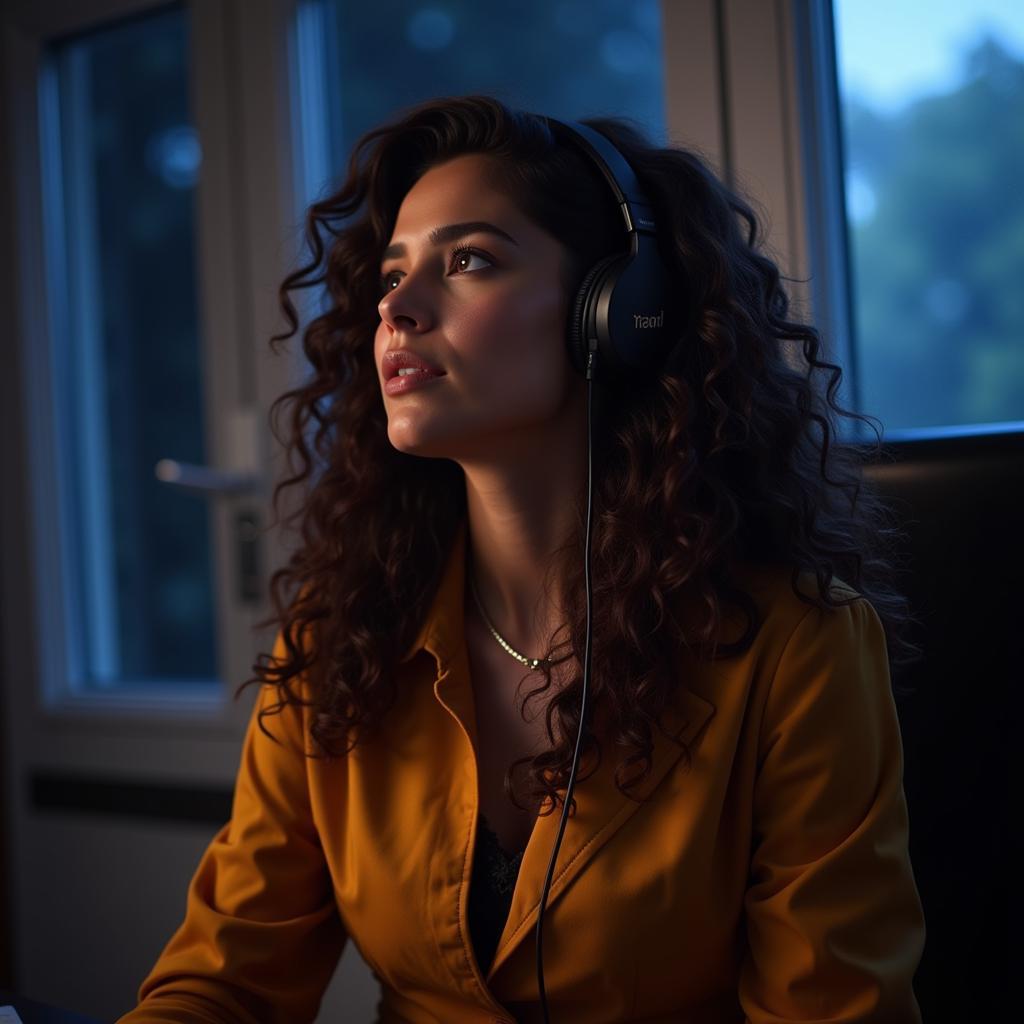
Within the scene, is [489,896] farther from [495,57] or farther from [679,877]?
[495,57]

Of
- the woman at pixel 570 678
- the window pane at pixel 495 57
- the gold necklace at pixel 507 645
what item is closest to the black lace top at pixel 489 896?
the woman at pixel 570 678

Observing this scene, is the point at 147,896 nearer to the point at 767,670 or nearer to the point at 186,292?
the point at 186,292

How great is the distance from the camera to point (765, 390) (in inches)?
43.0

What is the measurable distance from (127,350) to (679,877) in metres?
1.78

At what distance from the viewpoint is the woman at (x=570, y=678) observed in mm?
955

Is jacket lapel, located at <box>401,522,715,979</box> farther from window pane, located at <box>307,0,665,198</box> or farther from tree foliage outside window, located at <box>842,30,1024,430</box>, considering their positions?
window pane, located at <box>307,0,665,198</box>

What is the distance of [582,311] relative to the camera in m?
1.03

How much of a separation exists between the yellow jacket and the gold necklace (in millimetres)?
64

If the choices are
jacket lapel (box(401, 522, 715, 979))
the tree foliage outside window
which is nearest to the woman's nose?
jacket lapel (box(401, 522, 715, 979))

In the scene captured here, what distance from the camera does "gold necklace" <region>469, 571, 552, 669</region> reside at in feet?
3.65

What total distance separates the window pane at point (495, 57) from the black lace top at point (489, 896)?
3.37 ft

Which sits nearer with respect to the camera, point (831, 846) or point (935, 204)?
point (831, 846)

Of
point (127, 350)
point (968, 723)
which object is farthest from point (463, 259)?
point (127, 350)

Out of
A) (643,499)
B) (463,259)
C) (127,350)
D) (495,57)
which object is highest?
(495,57)
